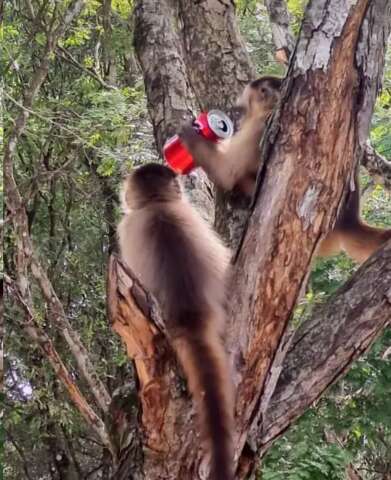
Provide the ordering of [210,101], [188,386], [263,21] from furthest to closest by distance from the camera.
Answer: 1. [263,21]
2. [210,101]
3. [188,386]

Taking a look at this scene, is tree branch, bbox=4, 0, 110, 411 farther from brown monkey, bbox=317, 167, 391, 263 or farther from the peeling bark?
brown monkey, bbox=317, 167, 391, 263

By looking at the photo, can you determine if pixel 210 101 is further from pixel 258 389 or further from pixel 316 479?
pixel 316 479

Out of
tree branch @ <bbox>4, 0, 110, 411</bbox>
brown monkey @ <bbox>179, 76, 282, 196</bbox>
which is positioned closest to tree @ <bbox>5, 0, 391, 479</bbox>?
brown monkey @ <bbox>179, 76, 282, 196</bbox>

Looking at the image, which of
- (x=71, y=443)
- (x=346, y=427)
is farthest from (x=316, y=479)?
(x=71, y=443)

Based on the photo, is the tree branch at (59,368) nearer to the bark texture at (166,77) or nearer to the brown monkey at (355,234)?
the bark texture at (166,77)

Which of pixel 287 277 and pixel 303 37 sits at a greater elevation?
pixel 303 37

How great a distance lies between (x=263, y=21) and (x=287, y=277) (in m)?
6.90

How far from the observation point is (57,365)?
5.37 meters

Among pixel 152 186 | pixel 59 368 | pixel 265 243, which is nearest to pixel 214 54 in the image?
pixel 152 186

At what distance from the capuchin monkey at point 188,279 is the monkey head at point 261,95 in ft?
1.95

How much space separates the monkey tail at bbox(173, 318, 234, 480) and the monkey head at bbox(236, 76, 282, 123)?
156 centimetres

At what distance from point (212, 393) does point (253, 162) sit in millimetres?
1620

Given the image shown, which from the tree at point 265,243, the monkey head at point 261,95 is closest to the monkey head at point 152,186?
the tree at point 265,243

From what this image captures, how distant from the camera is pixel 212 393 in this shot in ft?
8.30
